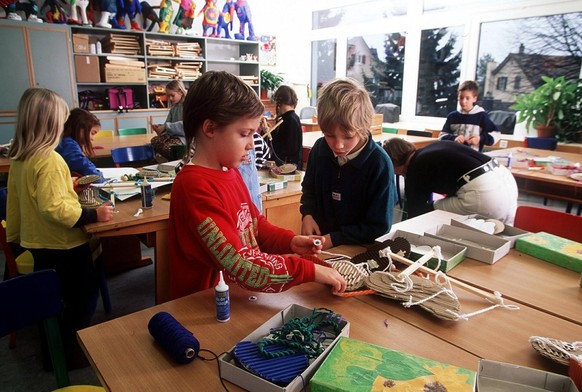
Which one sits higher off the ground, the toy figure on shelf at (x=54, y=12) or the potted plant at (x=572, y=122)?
the toy figure on shelf at (x=54, y=12)

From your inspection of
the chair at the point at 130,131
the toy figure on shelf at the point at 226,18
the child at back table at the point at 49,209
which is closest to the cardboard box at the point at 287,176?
the child at back table at the point at 49,209

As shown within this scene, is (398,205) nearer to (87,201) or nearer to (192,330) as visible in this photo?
(87,201)

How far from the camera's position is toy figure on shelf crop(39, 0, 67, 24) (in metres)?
5.45

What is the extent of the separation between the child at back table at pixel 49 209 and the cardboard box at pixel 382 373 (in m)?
1.57

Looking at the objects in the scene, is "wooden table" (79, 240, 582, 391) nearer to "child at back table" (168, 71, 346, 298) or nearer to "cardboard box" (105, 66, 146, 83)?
"child at back table" (168, 71, 346, 298)

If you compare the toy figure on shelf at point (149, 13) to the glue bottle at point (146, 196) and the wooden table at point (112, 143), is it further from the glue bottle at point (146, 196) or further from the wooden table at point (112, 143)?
the glue bottle at point (146, 196)

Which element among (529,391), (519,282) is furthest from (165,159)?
(529,391)

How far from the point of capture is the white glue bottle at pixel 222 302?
105cm

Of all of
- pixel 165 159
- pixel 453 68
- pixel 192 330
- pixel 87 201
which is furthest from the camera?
pixel 453 68

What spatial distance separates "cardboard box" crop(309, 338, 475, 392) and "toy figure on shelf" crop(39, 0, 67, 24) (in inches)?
244

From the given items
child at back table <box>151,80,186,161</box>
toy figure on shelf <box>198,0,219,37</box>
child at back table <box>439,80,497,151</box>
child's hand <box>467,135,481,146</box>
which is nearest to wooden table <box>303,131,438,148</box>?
child at back table <box>439,80,497,151</box>

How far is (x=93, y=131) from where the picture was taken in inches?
109

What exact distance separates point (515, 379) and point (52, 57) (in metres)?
6.30

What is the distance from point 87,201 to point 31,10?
4.60 metres
